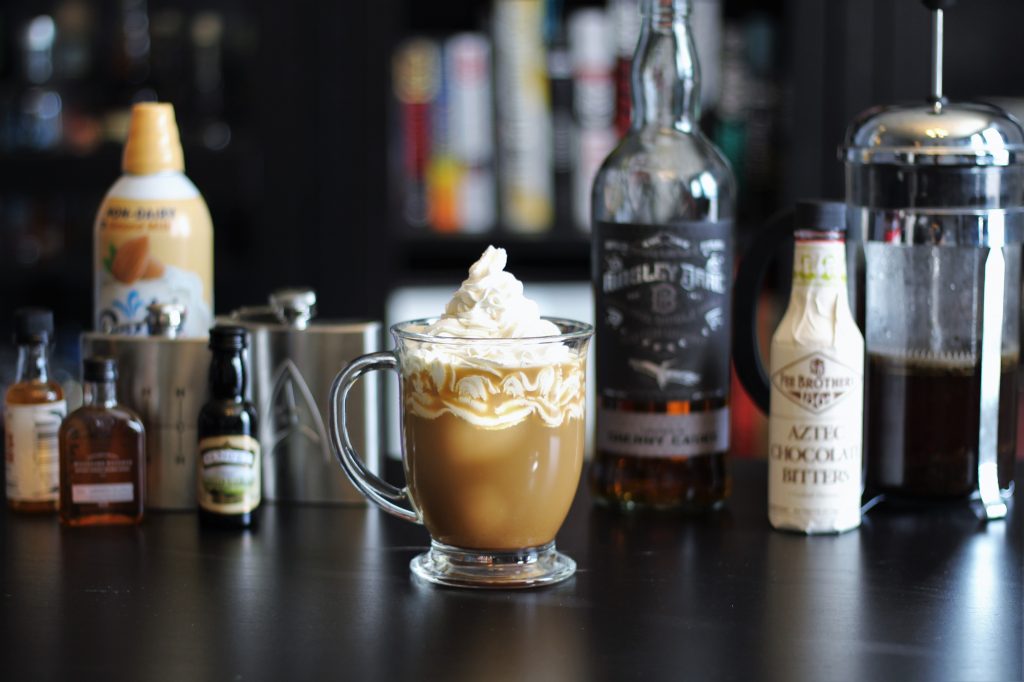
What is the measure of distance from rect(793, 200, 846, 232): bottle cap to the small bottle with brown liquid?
561mm

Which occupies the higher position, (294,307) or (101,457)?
(294,307)

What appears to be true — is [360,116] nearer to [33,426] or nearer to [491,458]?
[33,426]

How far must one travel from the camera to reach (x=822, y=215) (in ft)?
3.21

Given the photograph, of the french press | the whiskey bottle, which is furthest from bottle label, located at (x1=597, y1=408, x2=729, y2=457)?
the french press

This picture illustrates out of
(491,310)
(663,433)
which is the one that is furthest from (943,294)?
(491,310)

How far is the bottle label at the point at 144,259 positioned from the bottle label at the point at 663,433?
341mm

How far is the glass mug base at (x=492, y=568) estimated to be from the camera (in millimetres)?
865

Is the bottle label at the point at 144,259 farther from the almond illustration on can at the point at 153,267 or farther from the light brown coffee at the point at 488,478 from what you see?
the light brown coffee at the point at 488,478

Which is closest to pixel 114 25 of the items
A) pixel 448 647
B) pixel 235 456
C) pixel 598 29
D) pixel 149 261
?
pixel 598 29

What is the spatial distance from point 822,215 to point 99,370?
53 cm

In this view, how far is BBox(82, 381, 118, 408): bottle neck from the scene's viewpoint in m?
1.00

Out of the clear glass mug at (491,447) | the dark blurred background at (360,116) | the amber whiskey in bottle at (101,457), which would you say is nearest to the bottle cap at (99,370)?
the amber whiskey in bottle at (101,457)

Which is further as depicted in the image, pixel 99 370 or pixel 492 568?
pixel 99 370

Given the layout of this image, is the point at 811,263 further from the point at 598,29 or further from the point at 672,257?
the point at 598,29
